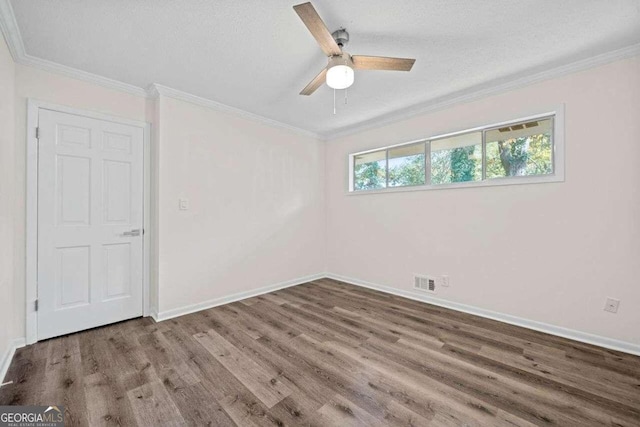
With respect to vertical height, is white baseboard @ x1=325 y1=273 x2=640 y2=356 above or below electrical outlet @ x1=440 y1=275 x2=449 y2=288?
below

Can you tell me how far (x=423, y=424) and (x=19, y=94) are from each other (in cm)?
385

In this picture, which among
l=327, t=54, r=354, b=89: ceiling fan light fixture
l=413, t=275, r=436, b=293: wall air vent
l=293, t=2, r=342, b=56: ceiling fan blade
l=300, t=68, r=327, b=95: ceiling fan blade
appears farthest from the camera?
l=413, t=275, r=436, b=293: wall air vent

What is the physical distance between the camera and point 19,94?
7.29 ft

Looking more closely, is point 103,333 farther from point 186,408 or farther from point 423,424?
point 423,424

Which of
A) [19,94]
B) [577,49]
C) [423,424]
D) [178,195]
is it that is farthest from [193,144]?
[577,49]

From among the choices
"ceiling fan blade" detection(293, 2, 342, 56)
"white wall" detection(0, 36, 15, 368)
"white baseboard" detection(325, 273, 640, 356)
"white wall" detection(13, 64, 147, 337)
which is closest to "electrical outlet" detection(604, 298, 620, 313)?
"white baseboard" detection(325, 273, 640, 356)

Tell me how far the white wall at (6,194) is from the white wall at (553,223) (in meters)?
3.79

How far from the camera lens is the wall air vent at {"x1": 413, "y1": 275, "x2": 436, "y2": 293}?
10.8 feet

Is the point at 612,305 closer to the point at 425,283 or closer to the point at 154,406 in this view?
the point at 425,283

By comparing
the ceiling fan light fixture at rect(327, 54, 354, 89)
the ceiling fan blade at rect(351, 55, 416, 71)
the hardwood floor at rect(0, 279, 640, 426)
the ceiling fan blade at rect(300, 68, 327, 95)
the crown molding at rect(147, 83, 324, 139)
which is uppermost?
the crown molding at rect(147, 83, 324, 139)

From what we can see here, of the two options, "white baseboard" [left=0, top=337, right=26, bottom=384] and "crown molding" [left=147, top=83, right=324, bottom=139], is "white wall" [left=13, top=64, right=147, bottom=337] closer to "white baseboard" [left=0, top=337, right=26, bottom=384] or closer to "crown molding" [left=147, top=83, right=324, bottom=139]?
"white baseboard" [left=0, top=337, right=26, bottom=384]

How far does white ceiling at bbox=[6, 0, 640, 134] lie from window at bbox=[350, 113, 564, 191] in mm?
567

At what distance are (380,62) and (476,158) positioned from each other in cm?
182

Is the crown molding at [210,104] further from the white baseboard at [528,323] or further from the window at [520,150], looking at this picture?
the white baseboard at [528,323]
